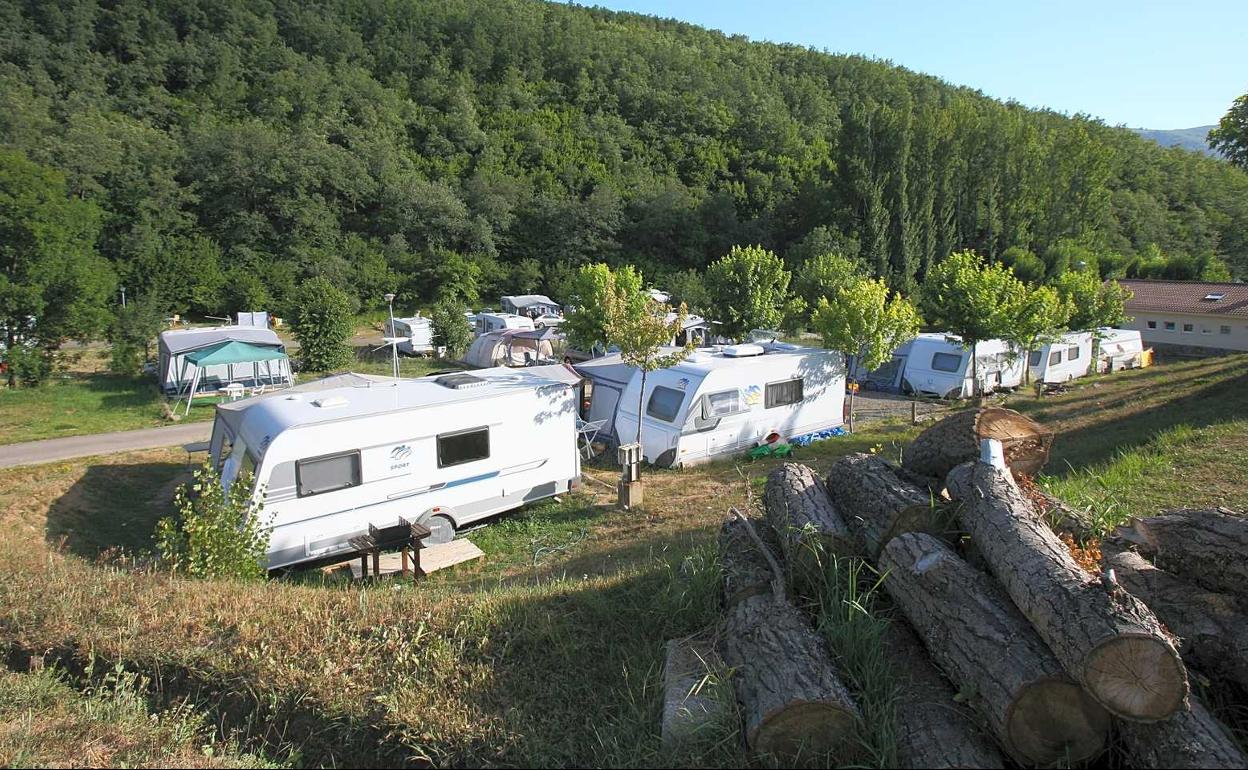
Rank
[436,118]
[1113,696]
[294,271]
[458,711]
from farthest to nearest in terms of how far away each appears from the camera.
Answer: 1. [436,118]
2. [294,271]
3. [458,711]
4. [1113,696]

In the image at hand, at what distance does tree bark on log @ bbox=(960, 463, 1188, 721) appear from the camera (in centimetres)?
243

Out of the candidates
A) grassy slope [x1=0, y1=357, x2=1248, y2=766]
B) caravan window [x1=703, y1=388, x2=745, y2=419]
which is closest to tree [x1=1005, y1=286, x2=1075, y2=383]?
caravan window [x1=703, y1=388, x2=745, y2=419]

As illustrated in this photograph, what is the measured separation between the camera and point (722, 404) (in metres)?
11.6

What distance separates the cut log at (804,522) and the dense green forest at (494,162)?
29842 millimetres

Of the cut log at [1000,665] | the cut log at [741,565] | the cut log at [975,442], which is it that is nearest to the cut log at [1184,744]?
the cut log at [1000,665]

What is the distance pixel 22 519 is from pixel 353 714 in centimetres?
801

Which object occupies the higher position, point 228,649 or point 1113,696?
point 1113,696

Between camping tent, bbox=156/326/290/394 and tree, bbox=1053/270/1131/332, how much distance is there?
21341 mm

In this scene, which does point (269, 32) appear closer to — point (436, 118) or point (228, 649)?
point (436, 118)

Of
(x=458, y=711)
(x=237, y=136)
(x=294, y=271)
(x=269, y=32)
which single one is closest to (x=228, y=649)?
(x=458, y=711)

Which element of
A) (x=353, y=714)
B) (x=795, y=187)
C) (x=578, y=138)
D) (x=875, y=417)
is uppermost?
(x=578, y=138)

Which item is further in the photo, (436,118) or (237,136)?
(436,118)

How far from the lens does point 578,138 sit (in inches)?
2525

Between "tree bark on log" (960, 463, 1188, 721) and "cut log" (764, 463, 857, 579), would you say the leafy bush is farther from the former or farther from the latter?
"tree bark on log" (960, 463, 1188, 721)
